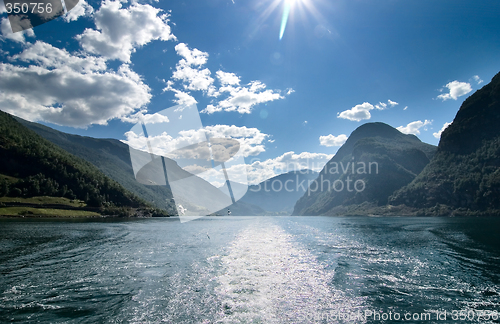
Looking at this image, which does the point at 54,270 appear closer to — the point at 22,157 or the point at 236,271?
the point at 236,271

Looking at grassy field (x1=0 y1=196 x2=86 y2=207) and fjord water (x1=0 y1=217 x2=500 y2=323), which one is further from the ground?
grassy field (x1=0 y1=196 x2=86 y2=207)

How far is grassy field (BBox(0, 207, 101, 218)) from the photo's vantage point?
126 m

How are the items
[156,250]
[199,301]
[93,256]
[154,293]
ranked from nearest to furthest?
[199,301]
[154,293]
[93,256]
[156,250]

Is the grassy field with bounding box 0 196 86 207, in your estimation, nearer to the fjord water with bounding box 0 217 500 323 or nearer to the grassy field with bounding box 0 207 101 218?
the grassy field with bounding box 0 207 101 218

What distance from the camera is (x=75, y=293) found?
19.5 m

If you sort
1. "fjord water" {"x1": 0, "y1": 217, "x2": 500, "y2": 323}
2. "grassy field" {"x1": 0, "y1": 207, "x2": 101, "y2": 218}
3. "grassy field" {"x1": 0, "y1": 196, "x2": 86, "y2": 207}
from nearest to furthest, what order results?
"fjord water" {"x1": 0, "y1": 217, "x2": 500, "y2": 323}
"grassy field" {"x1": 0, "y1": 207, "x2": 101, "y2": 218}
"grassy field" {"x1": 0, "y1": 196, "x2": 86, "y2": 207}

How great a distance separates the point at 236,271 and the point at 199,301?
974 centimetres

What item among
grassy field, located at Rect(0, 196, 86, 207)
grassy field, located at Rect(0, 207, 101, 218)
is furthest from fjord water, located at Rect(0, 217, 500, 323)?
grassy field, located at Rect(0, 196, 86, 207)

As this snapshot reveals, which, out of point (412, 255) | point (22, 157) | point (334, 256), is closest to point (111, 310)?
point (334, 256)

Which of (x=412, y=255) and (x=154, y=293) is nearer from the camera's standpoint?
(x=154, y=293)

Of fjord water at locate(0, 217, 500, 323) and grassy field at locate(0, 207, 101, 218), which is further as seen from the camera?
grassy field at locate(0, 207, 101, 218)

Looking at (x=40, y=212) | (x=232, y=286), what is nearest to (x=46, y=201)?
(x=40, y=212)

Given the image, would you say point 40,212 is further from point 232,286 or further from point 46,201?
point 232,286

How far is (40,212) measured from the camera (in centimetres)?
13912
